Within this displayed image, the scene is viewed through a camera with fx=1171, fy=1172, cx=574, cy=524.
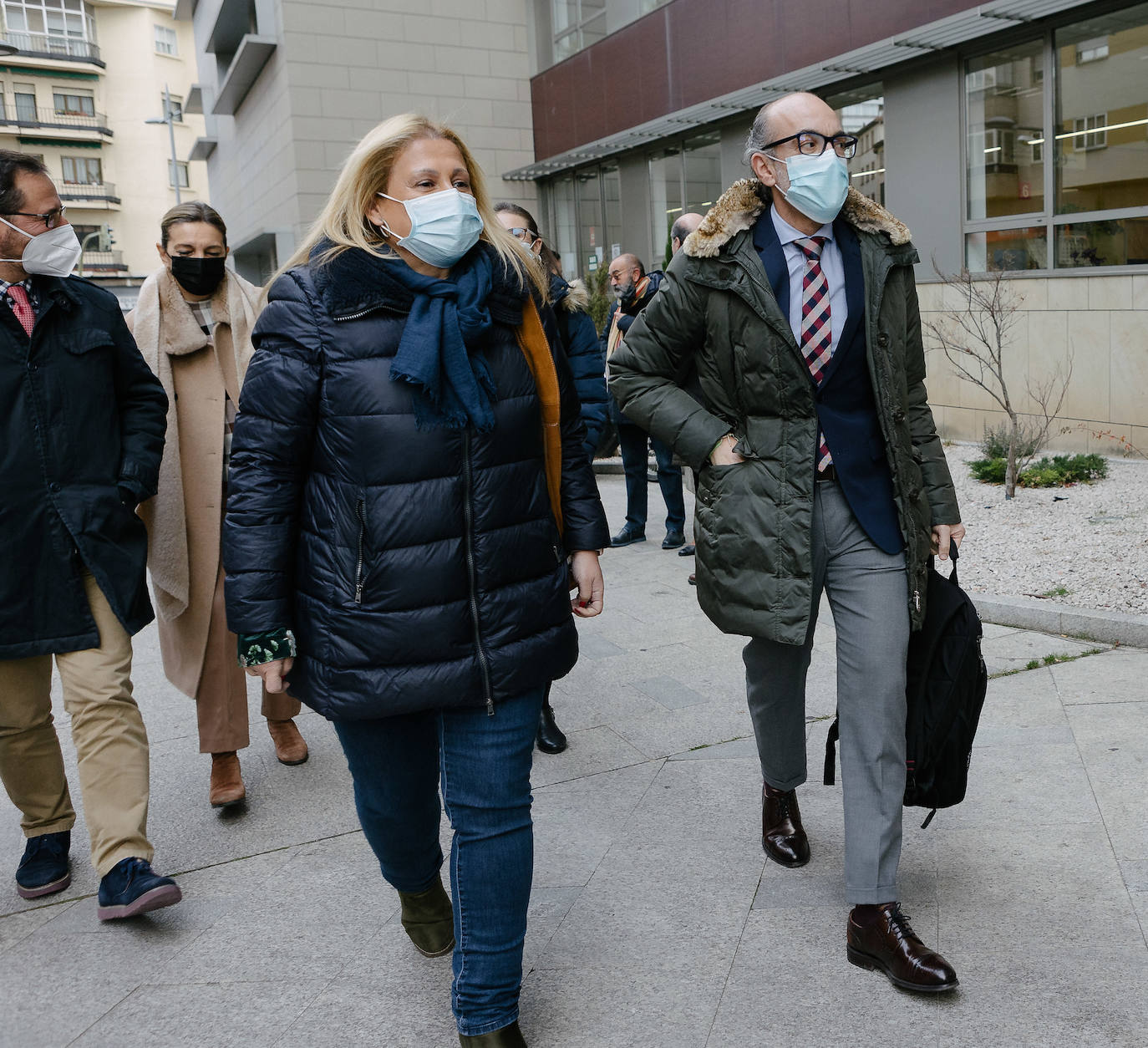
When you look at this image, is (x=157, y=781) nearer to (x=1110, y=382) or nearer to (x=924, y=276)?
(x=1110, y=382)

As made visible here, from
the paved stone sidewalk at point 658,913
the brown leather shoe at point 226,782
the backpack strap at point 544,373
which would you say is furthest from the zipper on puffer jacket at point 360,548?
the brown leather shoe at point 226,782

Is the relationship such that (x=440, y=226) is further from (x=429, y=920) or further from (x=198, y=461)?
(x=198, y=461)

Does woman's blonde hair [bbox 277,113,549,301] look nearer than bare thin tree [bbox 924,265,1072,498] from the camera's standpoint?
Yes

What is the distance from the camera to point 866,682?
294cm

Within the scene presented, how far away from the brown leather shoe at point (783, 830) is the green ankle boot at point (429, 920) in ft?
3.31

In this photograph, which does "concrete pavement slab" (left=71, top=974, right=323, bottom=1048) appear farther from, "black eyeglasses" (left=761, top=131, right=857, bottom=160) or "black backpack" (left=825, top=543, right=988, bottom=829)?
"black eyeglasses" (left=761, top=131, right=857, bottom=160)

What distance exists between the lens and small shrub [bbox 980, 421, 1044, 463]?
900cm

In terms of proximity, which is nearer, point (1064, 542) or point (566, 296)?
point (566, 296)

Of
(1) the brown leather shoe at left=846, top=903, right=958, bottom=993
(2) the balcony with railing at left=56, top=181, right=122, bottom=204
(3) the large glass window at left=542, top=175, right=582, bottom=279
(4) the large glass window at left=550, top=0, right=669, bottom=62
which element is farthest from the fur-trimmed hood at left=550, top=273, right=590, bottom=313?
(2) the balcony with railing at left=56, top=181, right=122, bottom=204

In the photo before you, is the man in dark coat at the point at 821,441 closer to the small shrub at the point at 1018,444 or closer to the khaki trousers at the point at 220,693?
the khaki trousers at the point at 220,693

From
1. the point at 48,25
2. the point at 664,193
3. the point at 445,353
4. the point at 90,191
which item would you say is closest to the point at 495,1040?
the point at 445,353

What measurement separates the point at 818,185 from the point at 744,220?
219 mm

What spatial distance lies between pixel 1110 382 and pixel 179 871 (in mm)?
8741

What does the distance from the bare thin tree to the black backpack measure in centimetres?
664
